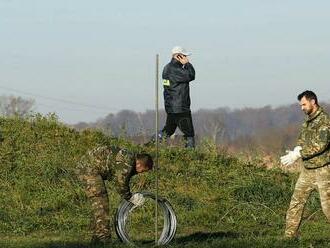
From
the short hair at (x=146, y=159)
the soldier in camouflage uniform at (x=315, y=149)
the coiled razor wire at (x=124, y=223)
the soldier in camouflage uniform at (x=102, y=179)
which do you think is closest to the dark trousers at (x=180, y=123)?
the coiled razor wire at (x=124, y=223)

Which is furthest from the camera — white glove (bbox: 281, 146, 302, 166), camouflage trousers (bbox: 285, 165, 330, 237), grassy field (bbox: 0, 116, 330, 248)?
grassy field (bbox: 0, 116, 330, 248)

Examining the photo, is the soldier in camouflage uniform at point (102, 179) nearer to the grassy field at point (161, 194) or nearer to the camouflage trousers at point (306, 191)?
the grassy field at point (161, 194)

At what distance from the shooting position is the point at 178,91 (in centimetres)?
1936

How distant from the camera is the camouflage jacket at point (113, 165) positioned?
11.6 metres

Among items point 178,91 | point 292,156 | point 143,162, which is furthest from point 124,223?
point 178,91

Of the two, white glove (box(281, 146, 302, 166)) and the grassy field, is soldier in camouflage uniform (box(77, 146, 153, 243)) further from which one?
white glove (box(281, 146, 302, 166))

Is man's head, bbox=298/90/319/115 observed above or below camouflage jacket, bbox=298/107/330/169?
above

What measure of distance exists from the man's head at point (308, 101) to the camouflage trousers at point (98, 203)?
3.19m

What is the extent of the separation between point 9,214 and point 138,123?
6309mm

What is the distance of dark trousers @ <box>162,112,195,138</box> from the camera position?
19.6 metres

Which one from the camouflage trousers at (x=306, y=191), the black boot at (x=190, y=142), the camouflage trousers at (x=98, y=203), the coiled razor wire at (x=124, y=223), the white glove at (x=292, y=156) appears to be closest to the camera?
the camouflage trousers at (x=306, y=191)

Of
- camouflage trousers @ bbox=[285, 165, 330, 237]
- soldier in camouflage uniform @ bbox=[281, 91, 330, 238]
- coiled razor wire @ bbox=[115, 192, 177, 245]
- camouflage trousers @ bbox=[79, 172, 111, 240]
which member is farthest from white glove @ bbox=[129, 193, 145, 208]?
soldier in camouflage uniform @ bbox=[281, 91, 330, 238]

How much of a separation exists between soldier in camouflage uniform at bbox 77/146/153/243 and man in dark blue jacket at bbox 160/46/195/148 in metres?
7.43

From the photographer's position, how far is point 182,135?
20.2m
